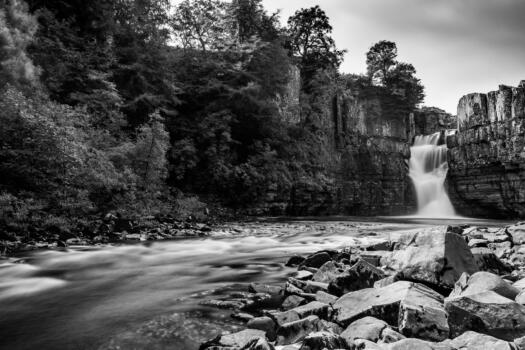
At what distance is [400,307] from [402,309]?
0.05 m

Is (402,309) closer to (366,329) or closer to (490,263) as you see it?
(366,329)

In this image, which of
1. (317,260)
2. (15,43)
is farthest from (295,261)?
(15,43)

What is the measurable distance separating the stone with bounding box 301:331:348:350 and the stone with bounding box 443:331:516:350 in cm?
87

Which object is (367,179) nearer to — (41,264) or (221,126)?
(221,126)

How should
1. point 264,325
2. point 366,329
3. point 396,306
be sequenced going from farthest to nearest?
point 264,325
point 396,306
point 366,329

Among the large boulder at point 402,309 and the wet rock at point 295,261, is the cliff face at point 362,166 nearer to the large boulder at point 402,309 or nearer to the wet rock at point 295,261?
the wet rock at point 295,261

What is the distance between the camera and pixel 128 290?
20.3 feet

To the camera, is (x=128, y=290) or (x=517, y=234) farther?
(x=517, y=234)

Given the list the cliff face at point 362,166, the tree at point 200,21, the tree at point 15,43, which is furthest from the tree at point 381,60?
the tree at point 15,43

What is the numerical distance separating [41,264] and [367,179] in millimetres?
32673

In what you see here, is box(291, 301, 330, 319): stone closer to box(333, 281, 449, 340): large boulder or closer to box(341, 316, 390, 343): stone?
box(333, 281, 449, 340): large boulder

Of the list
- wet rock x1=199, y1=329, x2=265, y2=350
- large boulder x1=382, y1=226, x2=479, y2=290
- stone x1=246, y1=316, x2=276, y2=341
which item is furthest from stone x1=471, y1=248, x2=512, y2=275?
wet rock x1=199, y1=329, x2=265, y2=350

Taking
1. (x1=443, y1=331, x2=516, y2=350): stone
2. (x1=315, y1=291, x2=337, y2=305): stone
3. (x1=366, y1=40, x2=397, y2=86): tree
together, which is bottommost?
(x1=315, y1=291, x2=337, y2=305): stone

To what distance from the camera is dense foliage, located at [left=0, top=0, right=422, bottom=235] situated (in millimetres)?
11539
